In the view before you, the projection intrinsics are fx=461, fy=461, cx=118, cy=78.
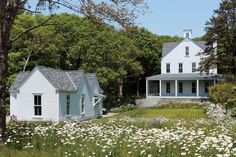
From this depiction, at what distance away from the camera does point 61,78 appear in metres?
35.9

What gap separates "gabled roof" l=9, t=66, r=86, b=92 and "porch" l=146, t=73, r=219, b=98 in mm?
25361

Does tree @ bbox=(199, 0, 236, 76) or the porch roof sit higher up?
tree @ bbox=(199, 0, 236, 76)

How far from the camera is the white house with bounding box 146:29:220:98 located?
203 ft

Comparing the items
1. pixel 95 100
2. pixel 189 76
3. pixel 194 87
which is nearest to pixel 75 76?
pixel 95 100

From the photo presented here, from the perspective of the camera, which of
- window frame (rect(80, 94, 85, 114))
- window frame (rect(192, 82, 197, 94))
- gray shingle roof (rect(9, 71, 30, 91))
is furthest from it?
window frame (rect(192, 82, 197, 94))

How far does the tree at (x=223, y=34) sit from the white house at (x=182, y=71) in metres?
8.75

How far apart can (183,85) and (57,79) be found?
31.0 m

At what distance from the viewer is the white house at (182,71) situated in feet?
203

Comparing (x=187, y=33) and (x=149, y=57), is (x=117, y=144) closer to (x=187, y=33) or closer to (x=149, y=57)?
(x=187, y=33)

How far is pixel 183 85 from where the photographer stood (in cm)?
6303

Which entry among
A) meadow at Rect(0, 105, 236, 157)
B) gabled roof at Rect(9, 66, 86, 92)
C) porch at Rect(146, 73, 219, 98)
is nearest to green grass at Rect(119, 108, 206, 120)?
gabled roof at Rect(9, 66, 86, 92)

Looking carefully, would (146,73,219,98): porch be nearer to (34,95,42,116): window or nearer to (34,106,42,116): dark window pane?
(34,95,42,116): window

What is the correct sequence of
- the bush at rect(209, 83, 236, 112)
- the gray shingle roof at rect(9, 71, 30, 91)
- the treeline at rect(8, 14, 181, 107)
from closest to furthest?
1. the bush at rect(209, 83, 236, 112)
2. the gray shingle roof at rect(9, 71, 30, 91)
3. the treeline at rect(8, 14, 181, 107)

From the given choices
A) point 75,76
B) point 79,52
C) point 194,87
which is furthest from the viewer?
point 194,87
